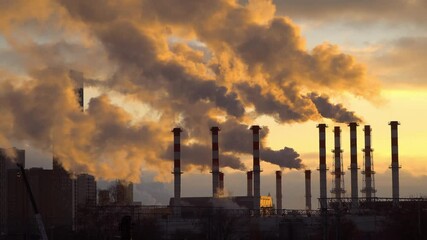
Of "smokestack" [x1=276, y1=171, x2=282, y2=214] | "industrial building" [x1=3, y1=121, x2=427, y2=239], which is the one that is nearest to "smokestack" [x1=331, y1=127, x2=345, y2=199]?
"industrial building" [x1=3, y1=121, x2=427, y2=239]

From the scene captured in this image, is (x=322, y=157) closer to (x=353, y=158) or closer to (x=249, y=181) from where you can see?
(x=353, y=158)

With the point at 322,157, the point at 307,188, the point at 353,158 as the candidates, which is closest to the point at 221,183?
the point at 307,188

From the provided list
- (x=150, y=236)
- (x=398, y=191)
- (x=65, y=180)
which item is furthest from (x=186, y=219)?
(x=65, y=180)

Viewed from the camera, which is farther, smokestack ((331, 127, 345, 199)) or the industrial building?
smokestack ((331, 127, 345, 199))

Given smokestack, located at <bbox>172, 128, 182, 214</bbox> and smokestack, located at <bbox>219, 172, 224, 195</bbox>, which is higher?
smokestack, located at <bbox>172, 128, 182, 214</bbox>

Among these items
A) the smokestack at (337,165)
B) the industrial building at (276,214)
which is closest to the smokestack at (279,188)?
the industrial building at (276,214)

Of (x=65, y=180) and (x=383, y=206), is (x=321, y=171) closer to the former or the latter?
(x=383, y=206)

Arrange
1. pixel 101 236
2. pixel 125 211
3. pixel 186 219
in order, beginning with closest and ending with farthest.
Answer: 1. pixel 101 236
2. pixel 186 219
3. pixel 125 211

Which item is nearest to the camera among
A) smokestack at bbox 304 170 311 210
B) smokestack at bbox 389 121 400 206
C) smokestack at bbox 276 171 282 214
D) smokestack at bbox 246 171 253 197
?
smokestack at bbox 389 121 400 206

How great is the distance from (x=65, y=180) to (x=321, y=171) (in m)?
56.0

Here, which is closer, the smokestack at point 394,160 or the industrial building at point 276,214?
the industrial building at point 276,214

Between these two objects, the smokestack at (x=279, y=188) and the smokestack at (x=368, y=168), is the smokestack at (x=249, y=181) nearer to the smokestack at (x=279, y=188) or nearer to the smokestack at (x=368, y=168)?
the smokestack at (x=279, y=188)

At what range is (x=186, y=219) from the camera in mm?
87875

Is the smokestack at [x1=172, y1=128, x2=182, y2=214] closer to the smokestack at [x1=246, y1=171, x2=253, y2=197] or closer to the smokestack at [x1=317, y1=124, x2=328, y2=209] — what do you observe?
the smokestack at [x1=317, y1=124, x2=328, y2=209]
